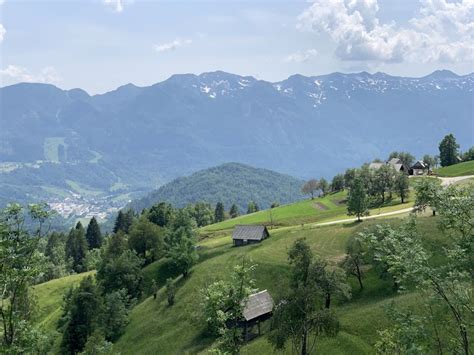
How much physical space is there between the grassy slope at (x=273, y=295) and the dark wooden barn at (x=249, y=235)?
2.86 metres

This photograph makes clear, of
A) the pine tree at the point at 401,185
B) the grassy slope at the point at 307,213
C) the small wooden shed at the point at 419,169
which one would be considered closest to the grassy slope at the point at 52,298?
the grassy slope at the point at 307,213

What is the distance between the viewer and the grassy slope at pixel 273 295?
5722 centimetres

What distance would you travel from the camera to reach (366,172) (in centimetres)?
15138

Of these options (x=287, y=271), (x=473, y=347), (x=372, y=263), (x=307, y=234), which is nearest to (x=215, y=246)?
(x=307, y=234)

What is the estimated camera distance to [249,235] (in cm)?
10788

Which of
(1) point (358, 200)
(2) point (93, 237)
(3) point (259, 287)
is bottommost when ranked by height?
(3) point (259, 287)

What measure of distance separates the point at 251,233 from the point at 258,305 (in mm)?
39704

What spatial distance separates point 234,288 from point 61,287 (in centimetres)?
10028

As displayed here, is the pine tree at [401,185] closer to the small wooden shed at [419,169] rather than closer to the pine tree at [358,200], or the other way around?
the pine tree at [358,200]

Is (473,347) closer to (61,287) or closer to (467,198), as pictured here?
(467,198)

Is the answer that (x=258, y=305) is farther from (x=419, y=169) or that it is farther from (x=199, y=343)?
(x=419, y=169)

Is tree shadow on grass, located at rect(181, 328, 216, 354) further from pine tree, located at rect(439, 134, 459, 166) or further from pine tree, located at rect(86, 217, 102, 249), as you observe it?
pine tree, located at rect(439, 134, 459, 166)

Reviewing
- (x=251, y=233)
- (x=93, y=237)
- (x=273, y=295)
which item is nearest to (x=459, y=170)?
(x=251, y=233)

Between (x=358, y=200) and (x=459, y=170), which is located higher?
(x=358, y=200)
